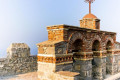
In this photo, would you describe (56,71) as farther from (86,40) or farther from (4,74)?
(4,74)

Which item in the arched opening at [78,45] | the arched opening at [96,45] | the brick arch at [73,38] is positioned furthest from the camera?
the arched opening at [96,45]

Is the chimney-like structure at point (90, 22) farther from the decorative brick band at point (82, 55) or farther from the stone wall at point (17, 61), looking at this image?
the stone wall at point (17, 61)

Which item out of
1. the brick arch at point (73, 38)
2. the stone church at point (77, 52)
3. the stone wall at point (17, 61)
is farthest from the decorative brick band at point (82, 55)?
the stone wall at point (17, 61)

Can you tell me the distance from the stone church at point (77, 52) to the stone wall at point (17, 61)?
4.44 metres

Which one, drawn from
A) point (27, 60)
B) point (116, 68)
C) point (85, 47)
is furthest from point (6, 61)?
point (116, 68)

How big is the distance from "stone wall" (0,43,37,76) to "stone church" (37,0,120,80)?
4444 mm

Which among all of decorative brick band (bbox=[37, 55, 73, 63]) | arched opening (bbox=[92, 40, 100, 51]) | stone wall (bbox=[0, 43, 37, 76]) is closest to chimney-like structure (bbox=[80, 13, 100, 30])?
arched opening (bbox=[92, 40, 100, 51])

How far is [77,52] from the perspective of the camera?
8.36 m

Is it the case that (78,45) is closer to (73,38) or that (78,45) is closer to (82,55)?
(82,55)

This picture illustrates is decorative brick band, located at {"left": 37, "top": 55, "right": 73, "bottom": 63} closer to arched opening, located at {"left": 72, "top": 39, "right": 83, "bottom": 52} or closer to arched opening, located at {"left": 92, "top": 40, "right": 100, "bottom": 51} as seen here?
arched opening, located at {"left": 72, "top": 39, "right": 83, "bottom": 52}

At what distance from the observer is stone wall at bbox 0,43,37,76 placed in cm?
1021

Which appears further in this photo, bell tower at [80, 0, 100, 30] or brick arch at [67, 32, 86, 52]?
bell tower at [80, 0, 100, 30]

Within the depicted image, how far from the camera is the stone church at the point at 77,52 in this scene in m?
6.25

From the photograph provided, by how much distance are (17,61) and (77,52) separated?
5.20 m
